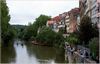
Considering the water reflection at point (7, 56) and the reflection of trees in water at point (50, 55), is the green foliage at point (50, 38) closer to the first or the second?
the reflection of trees in water at point (50, 55)

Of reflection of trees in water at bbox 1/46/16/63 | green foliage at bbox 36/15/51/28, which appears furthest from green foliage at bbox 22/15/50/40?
reflection of trees in water at bbox 1/46/16/63

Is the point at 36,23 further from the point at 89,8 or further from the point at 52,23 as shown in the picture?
the point at 89,8

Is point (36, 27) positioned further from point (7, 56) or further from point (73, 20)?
point (7, 56)

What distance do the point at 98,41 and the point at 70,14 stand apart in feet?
166

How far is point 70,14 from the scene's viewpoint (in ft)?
259

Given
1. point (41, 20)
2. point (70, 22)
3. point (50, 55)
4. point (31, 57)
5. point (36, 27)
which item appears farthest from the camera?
point (41, 20)

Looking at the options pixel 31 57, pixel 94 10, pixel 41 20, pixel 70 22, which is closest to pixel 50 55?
pixel 31 57

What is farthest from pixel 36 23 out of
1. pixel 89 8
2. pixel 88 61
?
pixel 88 61

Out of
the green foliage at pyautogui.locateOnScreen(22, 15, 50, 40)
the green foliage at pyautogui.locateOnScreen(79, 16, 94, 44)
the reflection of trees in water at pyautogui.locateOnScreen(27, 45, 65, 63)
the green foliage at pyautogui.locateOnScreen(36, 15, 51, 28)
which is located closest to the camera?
the green foliage at pyautogui.locateOnScreen(79, 16, 94, 44)

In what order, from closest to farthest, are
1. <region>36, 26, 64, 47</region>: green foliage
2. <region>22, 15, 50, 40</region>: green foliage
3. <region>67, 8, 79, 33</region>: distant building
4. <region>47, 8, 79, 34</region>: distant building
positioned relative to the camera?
<region>36, 26, 64, 47</region>: green foliage
<region>67, 8, 79, 33</region>: distant building
<region>47, 8, 79, 34</region>: distant building
<region>22, 15, 50, 40</region>: green foliage

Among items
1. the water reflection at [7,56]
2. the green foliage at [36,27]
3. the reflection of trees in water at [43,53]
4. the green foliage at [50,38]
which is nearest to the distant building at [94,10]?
the reflection of trees in water at [43,53]

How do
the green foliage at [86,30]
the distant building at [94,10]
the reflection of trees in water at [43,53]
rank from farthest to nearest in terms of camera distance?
1. the reflection of trees in water at [43,53]
2. the distant building at [94,10]
3. the green foliage at [86,30]

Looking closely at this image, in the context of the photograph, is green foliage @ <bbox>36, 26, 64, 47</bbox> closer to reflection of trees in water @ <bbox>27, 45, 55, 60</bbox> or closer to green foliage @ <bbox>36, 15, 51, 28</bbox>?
reflection of trees in water @ <bbox>27, 45, 55, 60</bbox>

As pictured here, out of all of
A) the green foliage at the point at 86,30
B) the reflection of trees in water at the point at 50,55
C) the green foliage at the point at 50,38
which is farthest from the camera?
the green foliage at the point at 50,38
